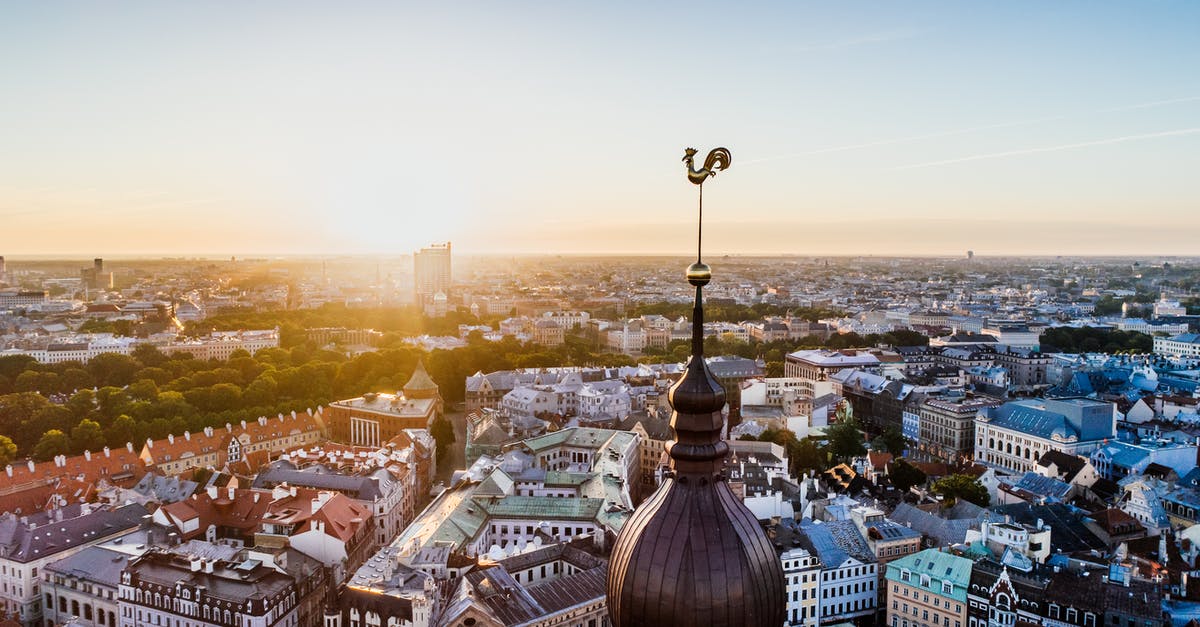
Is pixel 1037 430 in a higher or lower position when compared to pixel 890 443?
higher

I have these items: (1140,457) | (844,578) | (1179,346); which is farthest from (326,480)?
(1179,346)

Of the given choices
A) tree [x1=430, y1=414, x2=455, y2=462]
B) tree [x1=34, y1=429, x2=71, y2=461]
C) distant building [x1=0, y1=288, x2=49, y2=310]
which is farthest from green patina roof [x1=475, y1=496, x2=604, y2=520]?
distant building [x1=0, y1=288, x2=49, y2=310]

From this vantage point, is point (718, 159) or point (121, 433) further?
point (121, 433)

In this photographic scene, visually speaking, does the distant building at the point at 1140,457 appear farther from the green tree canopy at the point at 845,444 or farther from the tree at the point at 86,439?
the tree at the point at 86,439

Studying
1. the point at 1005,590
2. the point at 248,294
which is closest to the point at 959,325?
the point at 1005,590

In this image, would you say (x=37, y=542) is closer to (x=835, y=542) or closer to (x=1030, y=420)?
(x=835, y=542)

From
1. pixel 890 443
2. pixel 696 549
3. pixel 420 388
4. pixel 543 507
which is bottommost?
pixel 890 443

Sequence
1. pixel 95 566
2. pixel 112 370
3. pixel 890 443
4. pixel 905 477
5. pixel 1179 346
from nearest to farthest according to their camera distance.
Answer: pixel 95 566
pixel 905 477
pixel 890 443
pixel 112 370
pixel 1179 346
